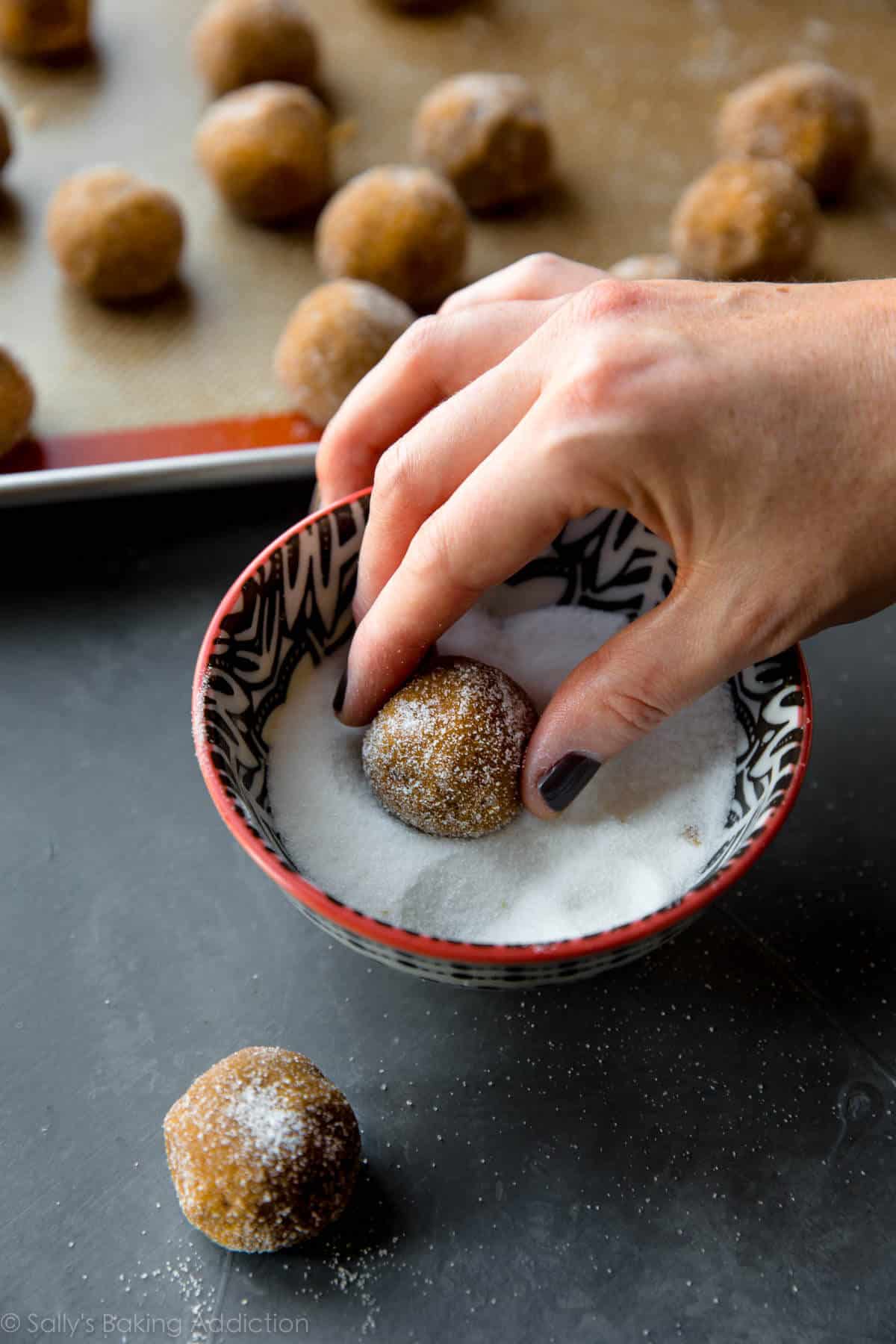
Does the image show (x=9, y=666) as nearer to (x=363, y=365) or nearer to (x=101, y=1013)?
(x=101, y=1013)

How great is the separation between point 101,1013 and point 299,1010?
13 centimetres

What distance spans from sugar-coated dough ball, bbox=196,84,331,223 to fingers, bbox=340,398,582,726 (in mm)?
779

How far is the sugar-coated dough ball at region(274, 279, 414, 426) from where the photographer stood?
109 cm

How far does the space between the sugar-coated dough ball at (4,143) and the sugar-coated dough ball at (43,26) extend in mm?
189

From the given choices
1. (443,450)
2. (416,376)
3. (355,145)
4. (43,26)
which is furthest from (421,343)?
(43,26)

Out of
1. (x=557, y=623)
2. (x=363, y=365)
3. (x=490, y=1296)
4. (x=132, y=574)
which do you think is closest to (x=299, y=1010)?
(x=490, y=1296)

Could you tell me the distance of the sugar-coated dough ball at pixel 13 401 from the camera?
107 cm

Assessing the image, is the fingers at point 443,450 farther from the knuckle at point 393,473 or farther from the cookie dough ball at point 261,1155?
the cookie dough ball at point 261,1155

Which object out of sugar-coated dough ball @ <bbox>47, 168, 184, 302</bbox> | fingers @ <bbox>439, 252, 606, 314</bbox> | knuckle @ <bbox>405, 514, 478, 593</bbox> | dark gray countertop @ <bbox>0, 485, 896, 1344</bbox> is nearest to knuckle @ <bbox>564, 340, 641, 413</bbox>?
knuckle @ <bbox>405, 514, 478, 593</bbox>

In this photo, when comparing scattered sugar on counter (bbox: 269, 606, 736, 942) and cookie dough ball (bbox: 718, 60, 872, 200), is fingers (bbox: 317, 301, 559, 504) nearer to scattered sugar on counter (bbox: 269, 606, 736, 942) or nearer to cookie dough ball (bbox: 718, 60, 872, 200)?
scattered sugar on counter (bbox: 269, 606, 736, 942)

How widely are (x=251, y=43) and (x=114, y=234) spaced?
37cm

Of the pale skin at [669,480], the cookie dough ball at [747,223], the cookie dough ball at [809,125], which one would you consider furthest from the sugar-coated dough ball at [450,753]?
the cookie dough ball at [809,125]

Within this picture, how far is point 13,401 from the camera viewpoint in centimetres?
108

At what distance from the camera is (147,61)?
154 centimetres
